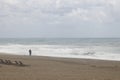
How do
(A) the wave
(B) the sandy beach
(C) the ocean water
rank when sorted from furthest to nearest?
(C) the ocean water
(A) the wave
(B) the sandy beach

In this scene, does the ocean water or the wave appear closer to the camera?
the wave

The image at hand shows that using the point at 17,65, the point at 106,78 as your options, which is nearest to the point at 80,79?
the point at 106,78

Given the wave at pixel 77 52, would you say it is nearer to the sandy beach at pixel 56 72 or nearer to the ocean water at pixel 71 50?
the ocean water at pixel 71 50

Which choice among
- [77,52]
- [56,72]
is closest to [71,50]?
[77,52]

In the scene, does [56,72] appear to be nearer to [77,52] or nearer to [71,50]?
[77,52]

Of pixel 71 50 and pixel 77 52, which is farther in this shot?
pixel 71 50

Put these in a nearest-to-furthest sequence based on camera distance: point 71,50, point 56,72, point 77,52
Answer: point 56,72 < point 77,52 < point 71,50

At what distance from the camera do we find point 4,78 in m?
15.5

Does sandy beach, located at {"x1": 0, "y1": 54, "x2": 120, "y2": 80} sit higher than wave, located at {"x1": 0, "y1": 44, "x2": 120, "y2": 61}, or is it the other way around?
wave, located at {"x1": 0, "y1": 44, "x2": 120, "y2": 61}

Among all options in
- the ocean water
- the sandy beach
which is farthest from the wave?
the sandy beach

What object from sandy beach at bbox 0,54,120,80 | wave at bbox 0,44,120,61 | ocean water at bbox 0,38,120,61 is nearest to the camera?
sandy beach at bbox 0,54,120,80

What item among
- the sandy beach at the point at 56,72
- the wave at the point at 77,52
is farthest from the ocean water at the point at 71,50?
the sandy beach at the point at 56,72

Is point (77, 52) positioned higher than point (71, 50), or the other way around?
point (71, 50)

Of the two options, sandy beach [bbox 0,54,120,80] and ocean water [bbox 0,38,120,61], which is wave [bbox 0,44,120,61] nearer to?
ocean water [bbox 0,38,120,61]
